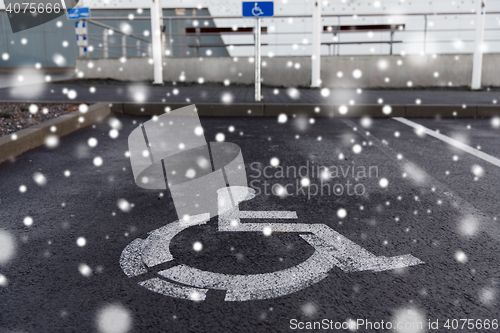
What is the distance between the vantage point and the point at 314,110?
8.96m

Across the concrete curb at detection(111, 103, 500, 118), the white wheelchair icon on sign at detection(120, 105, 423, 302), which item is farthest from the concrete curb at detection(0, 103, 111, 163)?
the white wheelchair icon on sign at detection(120, 105, 423, 302)

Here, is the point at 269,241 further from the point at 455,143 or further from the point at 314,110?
the point at 314,110

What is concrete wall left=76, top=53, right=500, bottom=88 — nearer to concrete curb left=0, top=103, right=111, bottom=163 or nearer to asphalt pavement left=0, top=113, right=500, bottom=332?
concrete curb left=0, top=103, right=111, bottom=163

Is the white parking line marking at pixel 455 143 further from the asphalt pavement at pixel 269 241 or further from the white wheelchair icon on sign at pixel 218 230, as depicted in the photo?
the white wheelchair icon on sign at pixel 218 230

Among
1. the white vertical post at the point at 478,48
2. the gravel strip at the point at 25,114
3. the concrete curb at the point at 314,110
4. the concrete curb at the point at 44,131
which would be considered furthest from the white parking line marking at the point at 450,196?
the white vertical post at the point at 478,48

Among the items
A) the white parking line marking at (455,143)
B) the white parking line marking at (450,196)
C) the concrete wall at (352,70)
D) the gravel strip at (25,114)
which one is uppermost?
the concrete wall at (352,70)

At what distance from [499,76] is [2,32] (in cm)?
2094

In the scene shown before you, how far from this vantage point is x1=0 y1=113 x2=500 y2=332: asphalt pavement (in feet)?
6.65

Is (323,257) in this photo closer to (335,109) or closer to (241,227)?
(241,227)

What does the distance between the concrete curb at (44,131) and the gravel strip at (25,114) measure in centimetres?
29

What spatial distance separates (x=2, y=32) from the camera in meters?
21.8

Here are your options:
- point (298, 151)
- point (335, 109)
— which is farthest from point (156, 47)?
point (298, 151)

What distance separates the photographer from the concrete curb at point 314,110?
8945mm

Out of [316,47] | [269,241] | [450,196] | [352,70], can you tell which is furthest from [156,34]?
[269,241]
